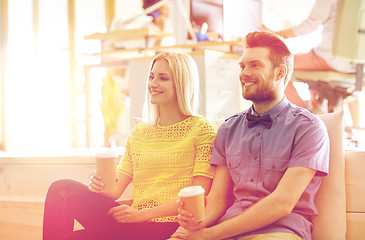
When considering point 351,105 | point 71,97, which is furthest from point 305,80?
point 71,97

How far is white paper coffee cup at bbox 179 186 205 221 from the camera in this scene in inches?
46.7

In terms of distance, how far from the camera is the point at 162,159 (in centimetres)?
164

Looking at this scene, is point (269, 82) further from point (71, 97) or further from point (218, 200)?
point (71, 97)

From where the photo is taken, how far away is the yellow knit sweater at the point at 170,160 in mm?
1594

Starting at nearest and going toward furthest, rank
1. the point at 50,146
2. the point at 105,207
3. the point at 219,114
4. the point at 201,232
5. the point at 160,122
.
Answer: the point at 201,232 → the point at 105,207 → the point at 160,122 → the point at 219,114 → the point at 50,146

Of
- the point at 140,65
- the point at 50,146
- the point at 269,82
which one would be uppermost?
the point at 140,65

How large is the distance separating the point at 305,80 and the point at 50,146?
10.4 ft

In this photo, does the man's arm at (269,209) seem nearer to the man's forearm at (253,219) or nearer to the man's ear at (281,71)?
the man's forearm at (253,219)

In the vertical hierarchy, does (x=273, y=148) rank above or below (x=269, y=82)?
below

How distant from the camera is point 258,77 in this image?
144 centimetres

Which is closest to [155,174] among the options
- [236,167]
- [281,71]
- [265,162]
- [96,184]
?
[96,184]

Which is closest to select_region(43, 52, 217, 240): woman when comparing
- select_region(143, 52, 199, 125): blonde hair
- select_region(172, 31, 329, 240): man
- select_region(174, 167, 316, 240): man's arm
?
select_region(143, 52, 199, 125): blonde hair

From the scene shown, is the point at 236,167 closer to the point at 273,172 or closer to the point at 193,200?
the point at 273,172

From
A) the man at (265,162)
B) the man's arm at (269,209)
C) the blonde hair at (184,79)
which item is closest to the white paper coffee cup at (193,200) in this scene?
the man at (265,162)
